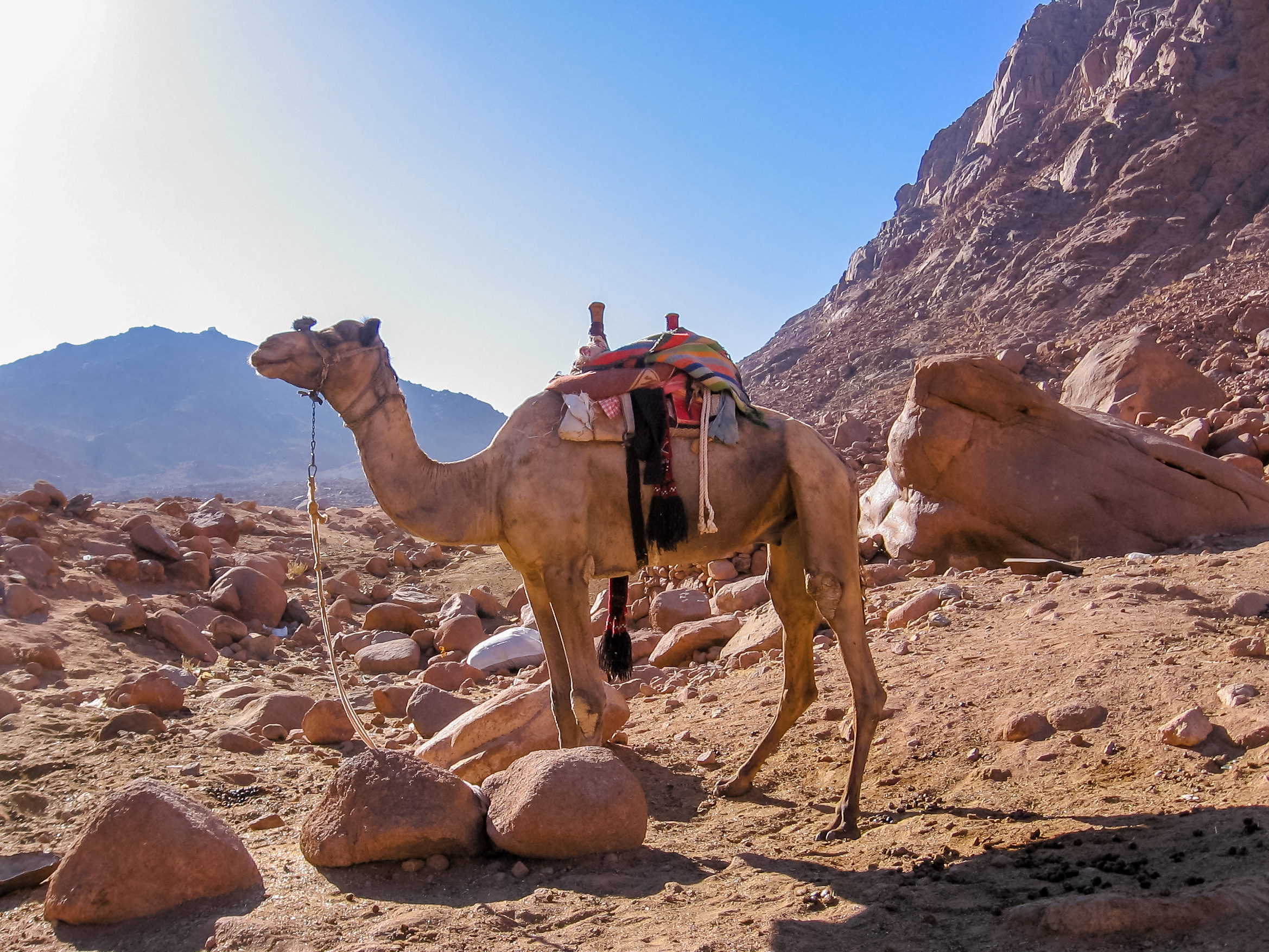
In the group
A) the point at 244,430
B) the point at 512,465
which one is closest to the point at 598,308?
the point at 512,465

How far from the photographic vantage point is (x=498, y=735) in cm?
607

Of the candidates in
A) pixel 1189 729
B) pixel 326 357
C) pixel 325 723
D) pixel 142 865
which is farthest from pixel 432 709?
pixel 1189 729

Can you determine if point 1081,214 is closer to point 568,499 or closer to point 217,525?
point 217,525

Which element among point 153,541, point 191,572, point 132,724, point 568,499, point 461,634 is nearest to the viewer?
point 568,499

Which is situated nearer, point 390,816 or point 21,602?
point 390,816

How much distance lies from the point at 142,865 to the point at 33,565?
29.7 feet

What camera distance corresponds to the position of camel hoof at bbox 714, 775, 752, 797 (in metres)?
5.57

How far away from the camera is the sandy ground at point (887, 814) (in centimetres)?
334

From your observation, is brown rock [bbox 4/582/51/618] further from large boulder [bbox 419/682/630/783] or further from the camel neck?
the camel neck

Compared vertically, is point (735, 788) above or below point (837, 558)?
below

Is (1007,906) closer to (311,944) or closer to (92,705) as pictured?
(311,944)

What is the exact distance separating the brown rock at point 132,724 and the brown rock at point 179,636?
3427 millimetres

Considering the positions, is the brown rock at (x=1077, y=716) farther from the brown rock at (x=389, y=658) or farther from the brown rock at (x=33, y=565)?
the brown rock at (x=33, y=565)

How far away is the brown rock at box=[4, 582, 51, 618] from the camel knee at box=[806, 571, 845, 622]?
9.33 metres
